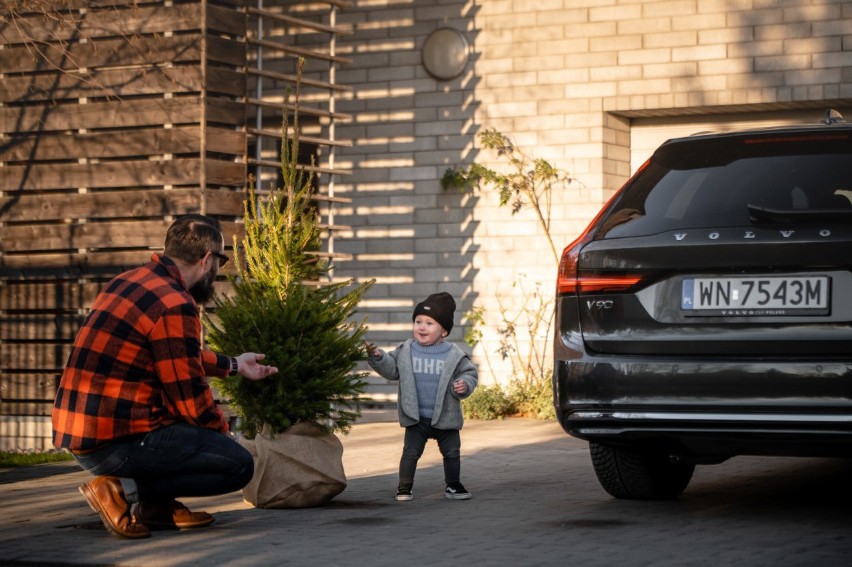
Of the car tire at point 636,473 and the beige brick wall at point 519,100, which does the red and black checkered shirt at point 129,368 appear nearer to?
the car tire at point 636,473

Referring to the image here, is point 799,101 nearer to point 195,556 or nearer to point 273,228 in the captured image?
point 273,228

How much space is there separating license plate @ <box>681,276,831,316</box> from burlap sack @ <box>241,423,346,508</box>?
2097mm

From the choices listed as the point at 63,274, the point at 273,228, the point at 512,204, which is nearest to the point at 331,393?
the point at 273,228

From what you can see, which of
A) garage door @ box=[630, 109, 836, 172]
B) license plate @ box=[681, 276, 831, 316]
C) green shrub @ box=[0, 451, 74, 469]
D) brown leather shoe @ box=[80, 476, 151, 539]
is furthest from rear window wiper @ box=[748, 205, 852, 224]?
garage door @ box=[630, 109, 836, 172]

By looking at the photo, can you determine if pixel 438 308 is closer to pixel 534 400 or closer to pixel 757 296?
pixel 757 296

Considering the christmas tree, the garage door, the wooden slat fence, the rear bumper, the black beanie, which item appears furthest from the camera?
the garage door

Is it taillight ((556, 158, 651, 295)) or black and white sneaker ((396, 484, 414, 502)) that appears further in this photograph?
black and white sneaker ((396, 484, 414, 502))

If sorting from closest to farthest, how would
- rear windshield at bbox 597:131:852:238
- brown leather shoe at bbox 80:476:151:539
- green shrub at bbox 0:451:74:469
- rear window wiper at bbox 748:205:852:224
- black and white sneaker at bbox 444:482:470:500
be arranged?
rear window wiper at bbox 748:205:852:224, rear windshield at bbox 597:131:852:238, brown leather shoe at bbox 80:476:151:539, black and white sneaker at bbox 444:482:470:500, green shrub at bbox 0:451:74:469

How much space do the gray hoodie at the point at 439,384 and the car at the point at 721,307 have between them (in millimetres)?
1292

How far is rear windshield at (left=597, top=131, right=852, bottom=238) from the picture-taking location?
5883 mm

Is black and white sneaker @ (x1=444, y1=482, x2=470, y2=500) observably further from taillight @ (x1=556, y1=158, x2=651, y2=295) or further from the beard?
the beard

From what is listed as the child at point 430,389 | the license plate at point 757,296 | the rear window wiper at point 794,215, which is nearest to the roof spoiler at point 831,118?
the rear window wiper at point 794,215

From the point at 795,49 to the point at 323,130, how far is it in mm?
4698

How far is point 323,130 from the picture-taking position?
14.2 metres
